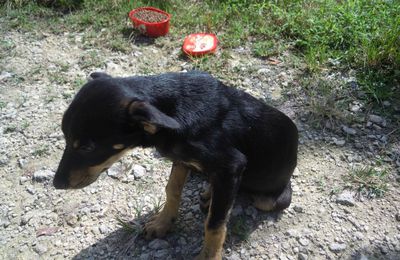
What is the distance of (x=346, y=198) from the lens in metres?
3.93

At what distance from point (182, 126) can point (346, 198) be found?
1.84 meters

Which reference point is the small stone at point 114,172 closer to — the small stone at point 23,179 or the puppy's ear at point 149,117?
the small stone at point 23,179

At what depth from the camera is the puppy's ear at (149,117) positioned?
2607 mm

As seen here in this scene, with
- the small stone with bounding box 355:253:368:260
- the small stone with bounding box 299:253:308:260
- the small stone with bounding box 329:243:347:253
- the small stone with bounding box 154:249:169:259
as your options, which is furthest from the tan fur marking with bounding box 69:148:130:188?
the small stone with bounding box 355:253:368:260

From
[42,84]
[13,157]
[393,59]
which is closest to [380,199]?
[393,59]

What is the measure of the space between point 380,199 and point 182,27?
354 centimetres

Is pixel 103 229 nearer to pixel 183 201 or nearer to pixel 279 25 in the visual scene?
pixel 183 201

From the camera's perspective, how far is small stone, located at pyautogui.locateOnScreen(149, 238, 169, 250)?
142 inches

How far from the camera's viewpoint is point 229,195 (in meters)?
3.07

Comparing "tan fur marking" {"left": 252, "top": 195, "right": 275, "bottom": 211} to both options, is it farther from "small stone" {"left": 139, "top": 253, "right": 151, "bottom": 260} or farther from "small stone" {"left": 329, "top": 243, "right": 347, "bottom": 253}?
"small stone" {"left": 139, "top": 253, "right": 151, "bottom": 260}

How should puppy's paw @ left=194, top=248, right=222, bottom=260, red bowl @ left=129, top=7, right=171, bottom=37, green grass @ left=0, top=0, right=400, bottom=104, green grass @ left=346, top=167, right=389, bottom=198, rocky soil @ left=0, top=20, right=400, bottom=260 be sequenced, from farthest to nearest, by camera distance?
red bowl @ left=129, top=7, right=171, bottom=37 < green grass @ left=0, top=0, right=400, bottom=104 < green grass @ left=346, top=167, right=389, bottom=198 < rocky soil @ left=0, top=20, right=400, bottom=260 < puppy's paw @ left=194, top=248, right=222, bottom=260

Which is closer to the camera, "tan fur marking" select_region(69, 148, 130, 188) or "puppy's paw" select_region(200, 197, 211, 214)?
"tan fur marking" select_region(69, 148, 130, 188)

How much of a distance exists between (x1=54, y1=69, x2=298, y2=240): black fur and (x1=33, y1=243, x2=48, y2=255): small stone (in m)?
0.79

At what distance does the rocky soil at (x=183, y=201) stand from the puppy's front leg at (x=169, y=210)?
0.27 feet
